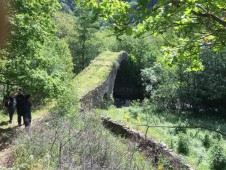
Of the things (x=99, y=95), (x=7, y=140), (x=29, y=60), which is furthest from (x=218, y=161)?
(x=99, y=95)

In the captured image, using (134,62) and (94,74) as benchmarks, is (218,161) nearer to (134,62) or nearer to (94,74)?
(134,62)

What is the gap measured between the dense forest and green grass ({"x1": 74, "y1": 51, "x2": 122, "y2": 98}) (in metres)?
2.68

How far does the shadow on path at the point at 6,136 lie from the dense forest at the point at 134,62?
160 centimetres

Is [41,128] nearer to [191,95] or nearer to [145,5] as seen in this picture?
[145,5]

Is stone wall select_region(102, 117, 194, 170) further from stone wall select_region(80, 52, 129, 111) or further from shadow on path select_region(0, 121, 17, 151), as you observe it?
shadow on path select_region(0, 121, 17, 151)

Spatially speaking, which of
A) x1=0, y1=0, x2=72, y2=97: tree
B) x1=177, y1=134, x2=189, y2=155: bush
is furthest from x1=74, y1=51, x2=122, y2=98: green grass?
x1=177, y1=134, x2=189, y2=155: bush

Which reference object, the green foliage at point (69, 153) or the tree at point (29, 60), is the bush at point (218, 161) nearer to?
the green foliage at point (69, 153)

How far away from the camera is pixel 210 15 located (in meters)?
3.48

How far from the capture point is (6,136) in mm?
11844

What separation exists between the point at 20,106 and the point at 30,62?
1.74 meters

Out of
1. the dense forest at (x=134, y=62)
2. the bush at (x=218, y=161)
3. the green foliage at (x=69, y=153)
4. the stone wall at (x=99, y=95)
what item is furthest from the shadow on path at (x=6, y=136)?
the bush at (x=218, y=161)

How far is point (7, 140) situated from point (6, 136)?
2.23ft

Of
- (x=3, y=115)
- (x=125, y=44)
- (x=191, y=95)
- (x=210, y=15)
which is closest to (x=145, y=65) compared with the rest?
(x=125, y=44)

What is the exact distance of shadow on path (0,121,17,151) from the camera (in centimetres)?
1080
